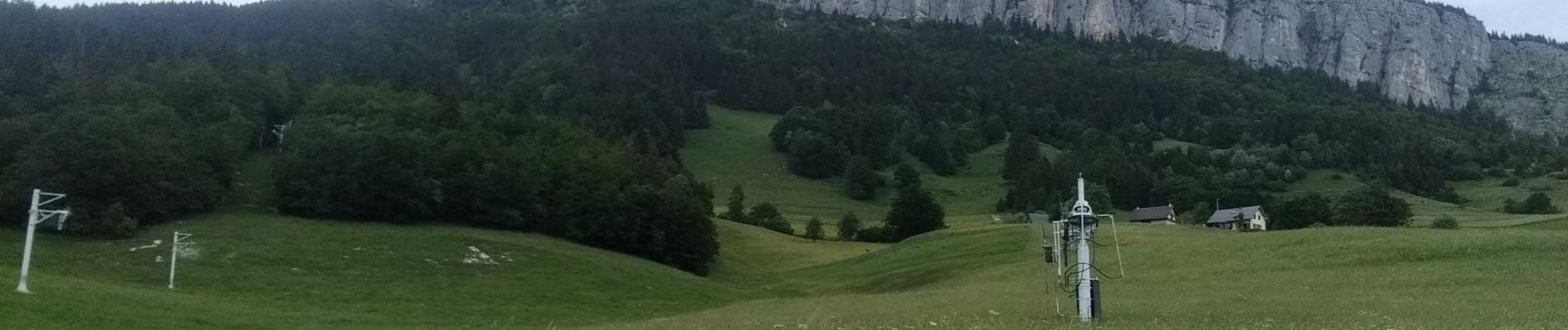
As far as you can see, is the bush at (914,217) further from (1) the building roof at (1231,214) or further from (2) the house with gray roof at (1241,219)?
(1) the building roof at (1231,214)

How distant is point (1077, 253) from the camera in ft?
102

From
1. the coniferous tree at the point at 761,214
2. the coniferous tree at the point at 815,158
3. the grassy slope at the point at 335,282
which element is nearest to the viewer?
the grassy slope at the point at 335,282

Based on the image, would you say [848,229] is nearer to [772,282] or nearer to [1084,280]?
[772,282]

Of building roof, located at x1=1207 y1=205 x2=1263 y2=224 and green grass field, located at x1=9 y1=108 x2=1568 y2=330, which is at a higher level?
building roof, located at x1=1207 y1=205 x2=1263 y2=224

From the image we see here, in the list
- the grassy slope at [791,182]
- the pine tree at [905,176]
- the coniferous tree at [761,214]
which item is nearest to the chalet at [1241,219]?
the grassy slope at [791,182]

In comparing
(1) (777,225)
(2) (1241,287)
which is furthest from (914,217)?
(2) (1241,287)

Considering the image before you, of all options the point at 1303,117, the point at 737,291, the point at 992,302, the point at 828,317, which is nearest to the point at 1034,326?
the point at 828,317

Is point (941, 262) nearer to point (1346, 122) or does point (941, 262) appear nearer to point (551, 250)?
point (551, 250)

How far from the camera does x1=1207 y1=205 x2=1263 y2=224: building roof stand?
96.8 meters

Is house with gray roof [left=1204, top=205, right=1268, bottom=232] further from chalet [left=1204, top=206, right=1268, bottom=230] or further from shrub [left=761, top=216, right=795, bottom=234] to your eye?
shrub [left=761, top=216, right=795, bottom=234]

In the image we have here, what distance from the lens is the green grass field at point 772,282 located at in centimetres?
3081

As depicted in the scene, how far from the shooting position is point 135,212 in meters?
59.4

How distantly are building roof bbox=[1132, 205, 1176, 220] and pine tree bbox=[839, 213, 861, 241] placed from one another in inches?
1212

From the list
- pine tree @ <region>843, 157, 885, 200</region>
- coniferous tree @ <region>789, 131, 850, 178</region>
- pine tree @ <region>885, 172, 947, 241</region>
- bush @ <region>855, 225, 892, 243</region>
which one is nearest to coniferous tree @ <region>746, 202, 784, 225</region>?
bush @ <region>855, 225, 892, 243</region>
